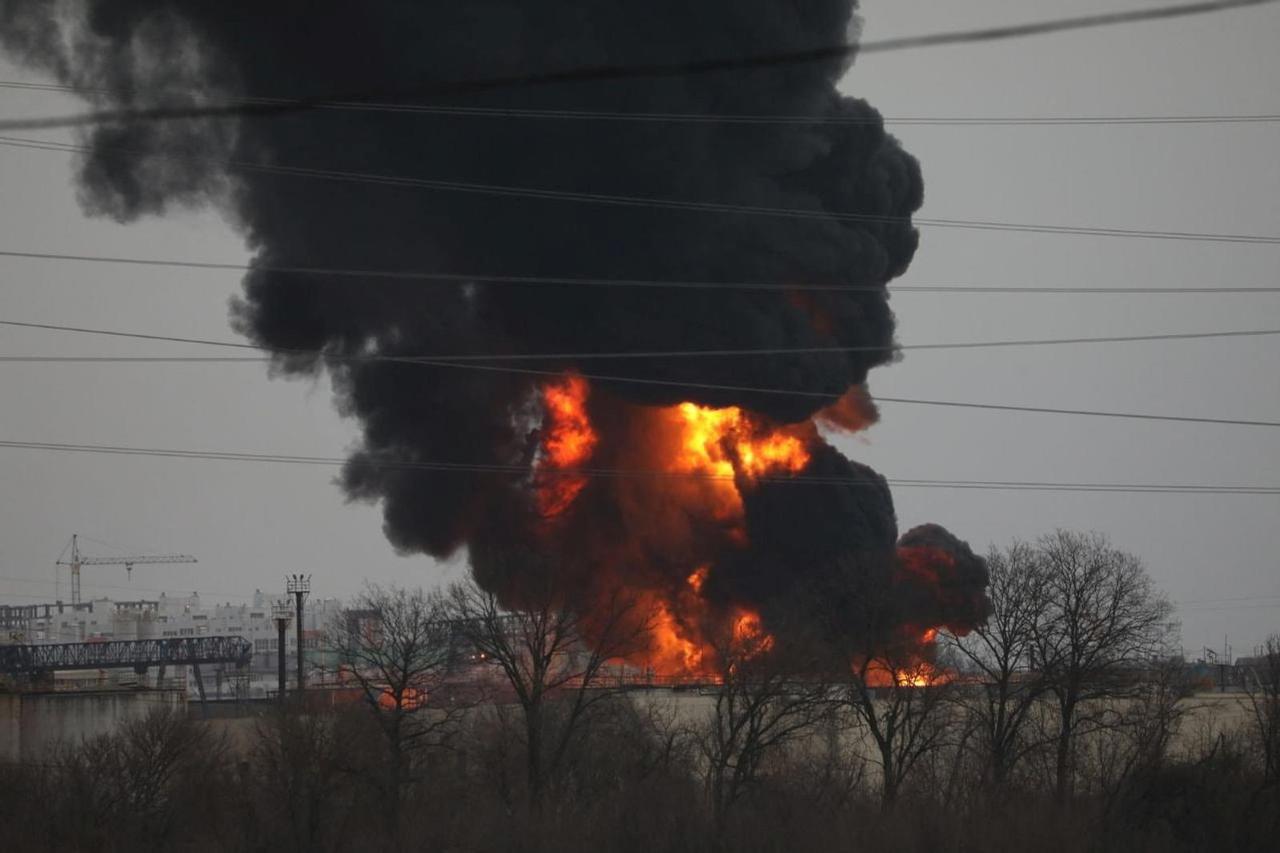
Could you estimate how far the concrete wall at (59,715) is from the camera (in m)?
55.8

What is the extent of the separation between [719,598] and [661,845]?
74.8 ft

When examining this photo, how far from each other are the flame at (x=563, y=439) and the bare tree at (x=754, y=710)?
8969 mm

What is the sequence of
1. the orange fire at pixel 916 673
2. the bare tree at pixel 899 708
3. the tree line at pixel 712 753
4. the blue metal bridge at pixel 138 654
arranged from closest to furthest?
the tree line at pixel 712 753 → the bare tree at pixel 899 708 → the orange fire at pixel 916 673 → the blue metal bridge at pixel 138 654

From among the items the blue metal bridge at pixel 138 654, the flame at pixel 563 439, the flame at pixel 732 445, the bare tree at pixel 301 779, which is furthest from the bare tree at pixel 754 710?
the blue metal bridge at pixel 138 654

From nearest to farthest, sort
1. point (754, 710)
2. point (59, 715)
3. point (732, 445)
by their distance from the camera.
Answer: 1. point (754, 710)
2. point (59, 715)
3. point (732, 445)

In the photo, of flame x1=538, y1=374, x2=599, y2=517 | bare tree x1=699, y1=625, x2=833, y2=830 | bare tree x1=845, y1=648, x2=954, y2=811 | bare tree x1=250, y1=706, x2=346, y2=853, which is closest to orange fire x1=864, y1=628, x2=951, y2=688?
bare tree x1=845, y1=648, x2=954, y2=811

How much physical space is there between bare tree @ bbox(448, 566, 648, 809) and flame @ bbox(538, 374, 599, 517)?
126 inches

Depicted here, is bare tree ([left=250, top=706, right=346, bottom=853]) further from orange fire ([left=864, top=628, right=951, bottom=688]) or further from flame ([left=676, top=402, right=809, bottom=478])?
orange fire ([left=864, top=628, right=951, bottom=688])

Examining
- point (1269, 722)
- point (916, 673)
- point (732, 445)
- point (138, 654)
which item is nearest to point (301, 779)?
point (732, 445)

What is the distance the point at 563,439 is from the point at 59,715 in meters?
22.5

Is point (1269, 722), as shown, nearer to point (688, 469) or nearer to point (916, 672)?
point (916, 672)

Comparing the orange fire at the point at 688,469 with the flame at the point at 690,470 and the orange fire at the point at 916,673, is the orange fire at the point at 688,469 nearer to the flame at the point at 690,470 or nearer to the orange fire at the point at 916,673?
the flame at the point at 690,470

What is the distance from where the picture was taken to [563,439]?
5975 cm

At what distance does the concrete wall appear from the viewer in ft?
183
